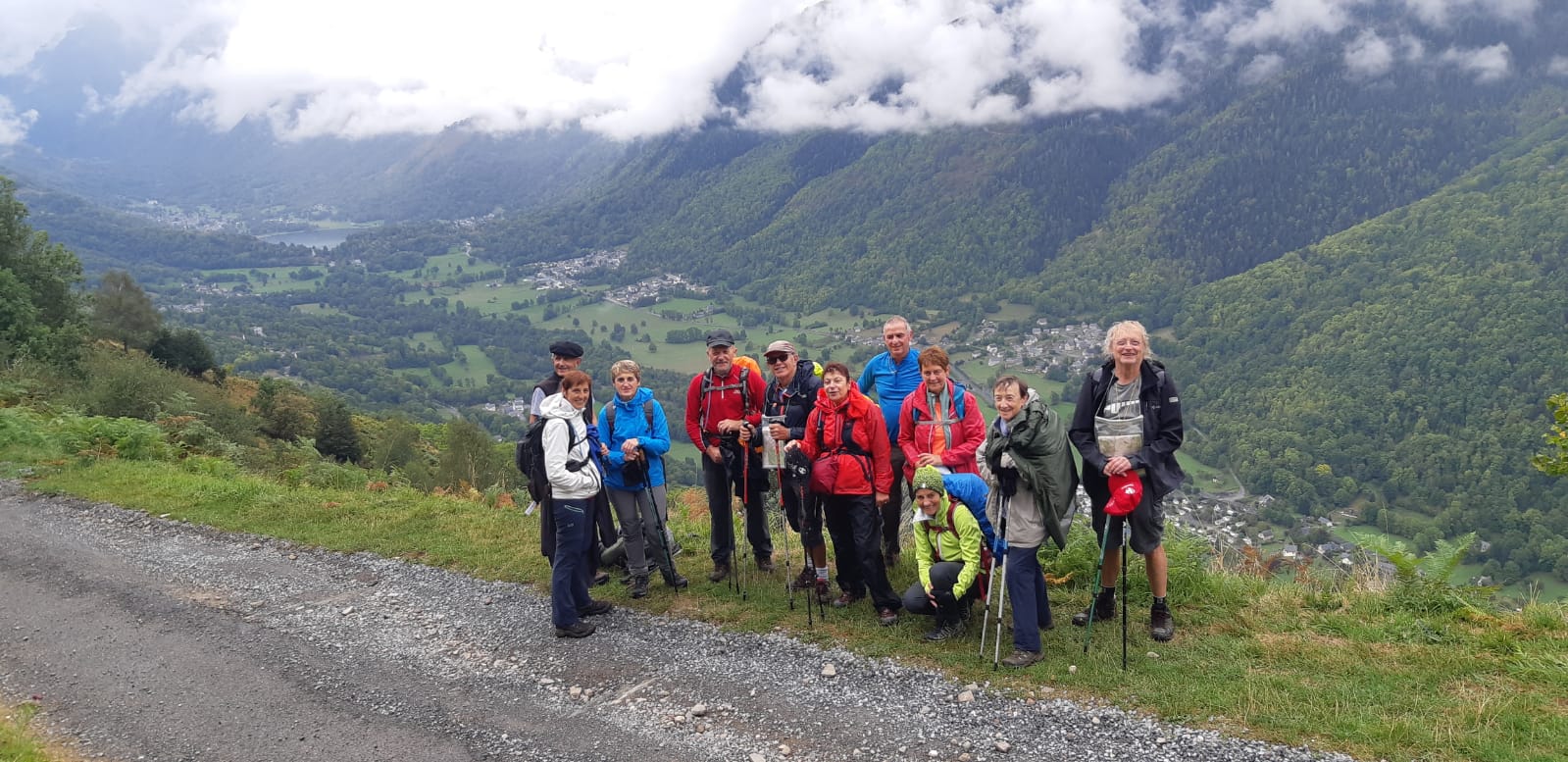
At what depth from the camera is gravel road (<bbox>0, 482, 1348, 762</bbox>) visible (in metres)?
5.31

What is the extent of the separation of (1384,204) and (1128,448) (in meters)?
192

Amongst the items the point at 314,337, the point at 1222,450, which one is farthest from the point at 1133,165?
the point at 314,337

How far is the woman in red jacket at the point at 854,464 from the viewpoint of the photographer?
6.84 m

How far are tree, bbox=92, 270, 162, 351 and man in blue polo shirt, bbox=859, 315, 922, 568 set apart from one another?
36745 millimetres

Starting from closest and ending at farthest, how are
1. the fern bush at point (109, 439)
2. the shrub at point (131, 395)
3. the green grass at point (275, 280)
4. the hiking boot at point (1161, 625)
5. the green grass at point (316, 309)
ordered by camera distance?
the hiking boot at point (1161, 625) < the fern bush at point (109, 439) < the shrub at point (131, 395) < the green grass at point (316, 309) < the green grass at point (275, 280)

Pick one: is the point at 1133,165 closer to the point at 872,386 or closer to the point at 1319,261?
the point at 1319,261

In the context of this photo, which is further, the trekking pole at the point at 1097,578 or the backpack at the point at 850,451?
the backpack at the point at 850,451

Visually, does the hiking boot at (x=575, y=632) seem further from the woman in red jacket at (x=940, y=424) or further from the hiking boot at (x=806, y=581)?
the woman in red jacket at (x=940, y=424)

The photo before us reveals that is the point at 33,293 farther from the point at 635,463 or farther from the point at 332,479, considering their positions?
the point at 635,463

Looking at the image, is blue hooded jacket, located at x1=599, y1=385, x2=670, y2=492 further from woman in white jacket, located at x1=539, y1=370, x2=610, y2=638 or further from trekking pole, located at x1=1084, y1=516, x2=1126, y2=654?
trekking pole, located at x1=1084, y1=516, x2=1126, y2=654

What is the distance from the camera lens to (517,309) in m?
153

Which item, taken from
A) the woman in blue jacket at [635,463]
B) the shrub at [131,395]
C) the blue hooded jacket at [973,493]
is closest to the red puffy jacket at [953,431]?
the blue hooded jacket at [973,493]

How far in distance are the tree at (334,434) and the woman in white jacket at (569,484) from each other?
20.2 m

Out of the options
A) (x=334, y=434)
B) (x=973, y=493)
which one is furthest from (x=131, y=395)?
(x=973, y=493)
